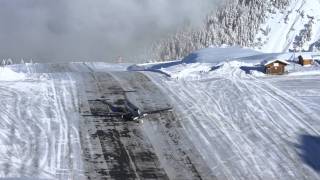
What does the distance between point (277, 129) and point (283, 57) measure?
27.3 m

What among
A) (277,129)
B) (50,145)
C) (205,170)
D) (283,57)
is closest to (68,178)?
(50,145)

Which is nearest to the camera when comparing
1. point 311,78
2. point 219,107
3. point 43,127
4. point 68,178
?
point 68,178

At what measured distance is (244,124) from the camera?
45719mm

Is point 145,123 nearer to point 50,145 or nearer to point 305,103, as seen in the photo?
point 50,145

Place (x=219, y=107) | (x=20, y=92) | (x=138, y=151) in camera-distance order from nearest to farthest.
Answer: (x=138, y=151) → (x=219, y=107) → (x=20, y=92)

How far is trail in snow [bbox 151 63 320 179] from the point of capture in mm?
39031

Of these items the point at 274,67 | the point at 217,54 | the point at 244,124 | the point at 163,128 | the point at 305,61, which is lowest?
the point at 244,124

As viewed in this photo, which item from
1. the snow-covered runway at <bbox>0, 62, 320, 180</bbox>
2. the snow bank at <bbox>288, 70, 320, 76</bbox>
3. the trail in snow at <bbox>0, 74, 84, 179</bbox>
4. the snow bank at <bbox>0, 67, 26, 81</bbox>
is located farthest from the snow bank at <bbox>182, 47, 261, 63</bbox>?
the snow bank at <bbox>0, 67, 26, 81</bbox>

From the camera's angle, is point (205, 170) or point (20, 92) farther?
point (20, 92)

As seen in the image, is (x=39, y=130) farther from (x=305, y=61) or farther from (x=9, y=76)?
(x=305, y=61)

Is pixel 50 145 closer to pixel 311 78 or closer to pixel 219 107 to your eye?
pixel 219 107

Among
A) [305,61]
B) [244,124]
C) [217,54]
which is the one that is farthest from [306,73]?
[217,54]

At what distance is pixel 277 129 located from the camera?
44781mm

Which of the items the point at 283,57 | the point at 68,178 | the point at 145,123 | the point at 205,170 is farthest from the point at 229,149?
the point at 283,57
